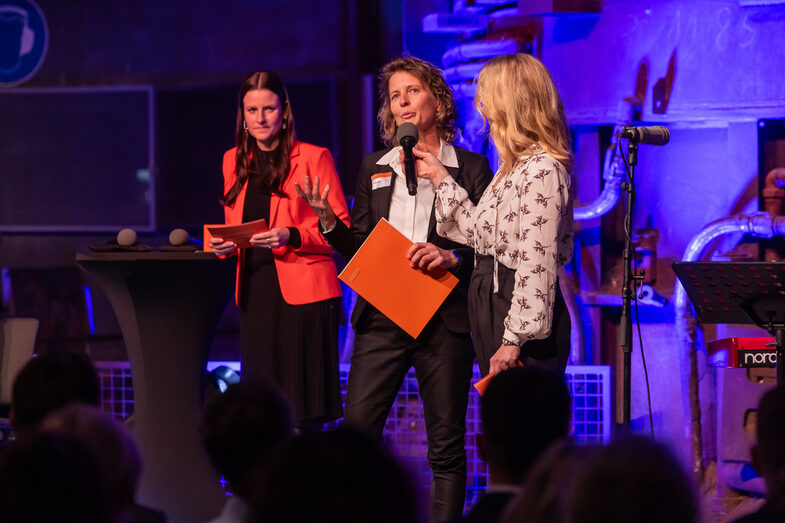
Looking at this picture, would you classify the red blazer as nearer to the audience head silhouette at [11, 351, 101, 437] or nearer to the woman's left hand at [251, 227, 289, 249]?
the woman's left hand at [251, 227, 289, 249]

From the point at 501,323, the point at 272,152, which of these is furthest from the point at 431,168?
the point at 272,152

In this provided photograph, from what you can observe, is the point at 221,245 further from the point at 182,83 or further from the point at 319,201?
the point at 182,83

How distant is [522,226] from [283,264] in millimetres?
1022

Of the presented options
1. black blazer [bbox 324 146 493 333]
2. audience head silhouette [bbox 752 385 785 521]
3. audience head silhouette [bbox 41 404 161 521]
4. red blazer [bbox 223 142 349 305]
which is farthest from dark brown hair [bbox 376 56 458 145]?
audience head silhouette [bbox 41 404 161 521]

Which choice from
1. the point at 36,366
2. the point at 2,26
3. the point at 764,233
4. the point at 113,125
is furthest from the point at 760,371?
the point at 2,26

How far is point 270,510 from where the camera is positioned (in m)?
1.19

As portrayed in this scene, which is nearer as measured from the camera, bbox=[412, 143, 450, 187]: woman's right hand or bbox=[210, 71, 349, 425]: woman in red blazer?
bbox=[412, 143, 450, 187]: woman's right hand

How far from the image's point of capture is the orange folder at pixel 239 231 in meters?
3.08

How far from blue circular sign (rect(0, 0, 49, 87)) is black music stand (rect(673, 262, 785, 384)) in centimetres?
440

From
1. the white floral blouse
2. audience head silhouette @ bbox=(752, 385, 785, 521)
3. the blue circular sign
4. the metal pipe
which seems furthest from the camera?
the blue circular sign

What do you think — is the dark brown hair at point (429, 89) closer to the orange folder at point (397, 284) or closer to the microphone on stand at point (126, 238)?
the orange folder at point (397, 284)

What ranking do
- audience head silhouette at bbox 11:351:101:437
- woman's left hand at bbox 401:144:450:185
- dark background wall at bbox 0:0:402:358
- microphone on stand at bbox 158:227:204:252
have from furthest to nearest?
dark background wall at bbox 0:0:402:358 → microphone on stand at bbox 158:227:204:252 → woman's left hand at bbox 401:144:450:185 → audience head silhouette at bbox 11:351:101:437

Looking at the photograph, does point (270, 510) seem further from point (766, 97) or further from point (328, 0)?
point (328, 0)

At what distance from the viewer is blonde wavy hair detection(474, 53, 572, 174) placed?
259 centimetres
